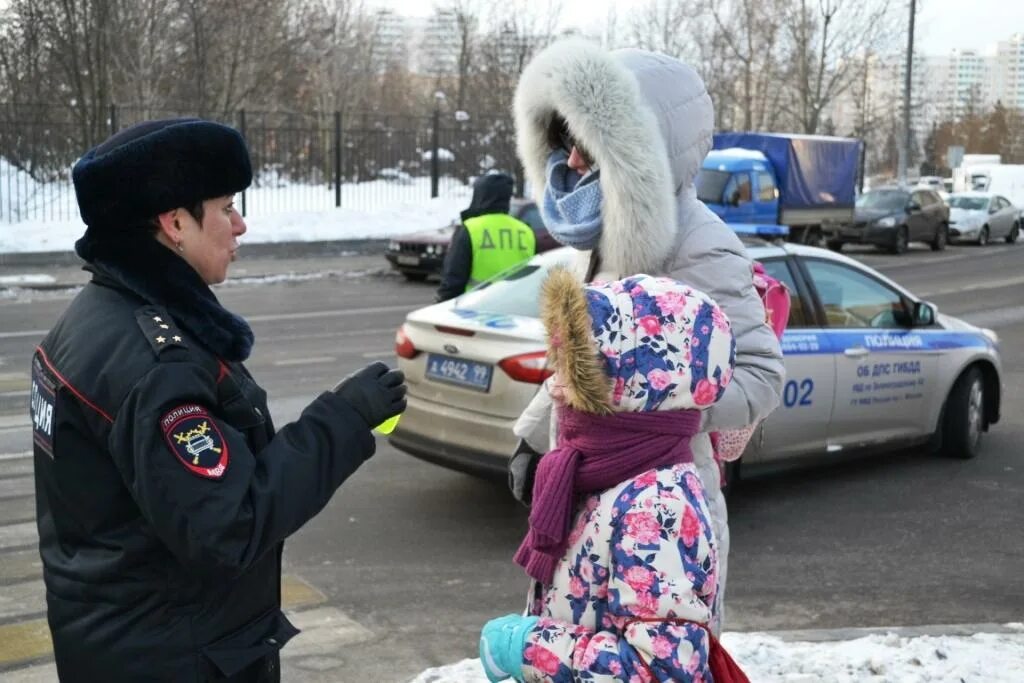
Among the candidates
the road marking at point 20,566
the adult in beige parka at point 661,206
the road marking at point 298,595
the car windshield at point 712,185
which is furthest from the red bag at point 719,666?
the car windshield at point 712,185

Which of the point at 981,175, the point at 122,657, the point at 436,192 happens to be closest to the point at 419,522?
the point at 122,657

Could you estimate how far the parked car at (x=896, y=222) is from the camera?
94.8 ft

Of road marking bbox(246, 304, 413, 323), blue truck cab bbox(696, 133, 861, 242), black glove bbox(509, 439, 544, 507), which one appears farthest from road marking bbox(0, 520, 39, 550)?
blue truck cab bbox(696, 133, 861, 242)

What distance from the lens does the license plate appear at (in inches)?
237

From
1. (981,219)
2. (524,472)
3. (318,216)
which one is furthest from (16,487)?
(981,219)

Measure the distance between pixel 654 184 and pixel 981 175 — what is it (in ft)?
196

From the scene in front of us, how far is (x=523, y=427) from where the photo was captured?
2.95 m

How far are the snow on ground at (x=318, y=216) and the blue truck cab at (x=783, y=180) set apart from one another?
6494 millimetres

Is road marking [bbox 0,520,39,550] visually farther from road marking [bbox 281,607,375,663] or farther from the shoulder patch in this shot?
the shoulder patch

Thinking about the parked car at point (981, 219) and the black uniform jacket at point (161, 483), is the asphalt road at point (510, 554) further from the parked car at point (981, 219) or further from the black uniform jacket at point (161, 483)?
the parked car at point (981, 219)

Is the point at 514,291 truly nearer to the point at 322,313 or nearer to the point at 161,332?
the point at 161,332

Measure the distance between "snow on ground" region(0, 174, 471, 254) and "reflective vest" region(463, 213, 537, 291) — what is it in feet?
43.0

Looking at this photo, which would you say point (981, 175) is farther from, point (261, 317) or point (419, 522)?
point (419, 522)

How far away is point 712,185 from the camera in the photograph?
25516 millimetres
